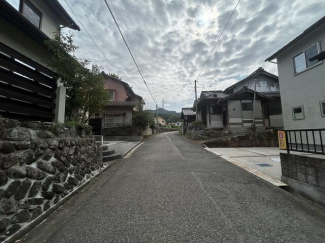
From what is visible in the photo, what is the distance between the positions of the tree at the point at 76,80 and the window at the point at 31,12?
1.89m

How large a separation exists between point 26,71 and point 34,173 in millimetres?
3219

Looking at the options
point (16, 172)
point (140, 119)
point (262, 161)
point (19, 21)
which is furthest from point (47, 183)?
point (140, 119)

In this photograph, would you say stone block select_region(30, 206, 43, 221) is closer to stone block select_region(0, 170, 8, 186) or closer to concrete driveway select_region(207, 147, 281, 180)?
stone block select_region(0, 170, 8, 186)

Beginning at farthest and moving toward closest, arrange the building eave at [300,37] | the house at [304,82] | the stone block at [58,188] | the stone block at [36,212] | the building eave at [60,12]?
the house at [304,82], the building eave at [300,37], the building eave at [60,12], the stone block at [58,188], the stone block at [36,212]

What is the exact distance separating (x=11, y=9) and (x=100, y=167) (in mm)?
4836

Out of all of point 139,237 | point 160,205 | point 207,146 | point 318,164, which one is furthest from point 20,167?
point 207,146

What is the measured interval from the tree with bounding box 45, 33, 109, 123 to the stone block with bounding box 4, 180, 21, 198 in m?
3.32

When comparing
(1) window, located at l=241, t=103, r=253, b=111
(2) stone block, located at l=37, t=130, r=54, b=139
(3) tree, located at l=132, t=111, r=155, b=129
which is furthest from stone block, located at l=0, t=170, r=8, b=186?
(1) window, located at l=241, t=103, r=253, b=111

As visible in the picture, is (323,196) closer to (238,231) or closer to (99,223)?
(238,231)

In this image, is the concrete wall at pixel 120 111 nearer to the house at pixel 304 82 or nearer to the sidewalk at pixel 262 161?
the sidewalk at pixel 262 161

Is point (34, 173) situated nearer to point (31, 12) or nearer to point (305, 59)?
point (31, 12)

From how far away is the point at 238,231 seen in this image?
2.38 m

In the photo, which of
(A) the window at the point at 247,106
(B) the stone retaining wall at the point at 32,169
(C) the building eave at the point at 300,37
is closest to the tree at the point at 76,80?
(B) the stone retaining wall at the point at 32,169

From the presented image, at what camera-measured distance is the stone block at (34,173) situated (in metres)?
2.54
